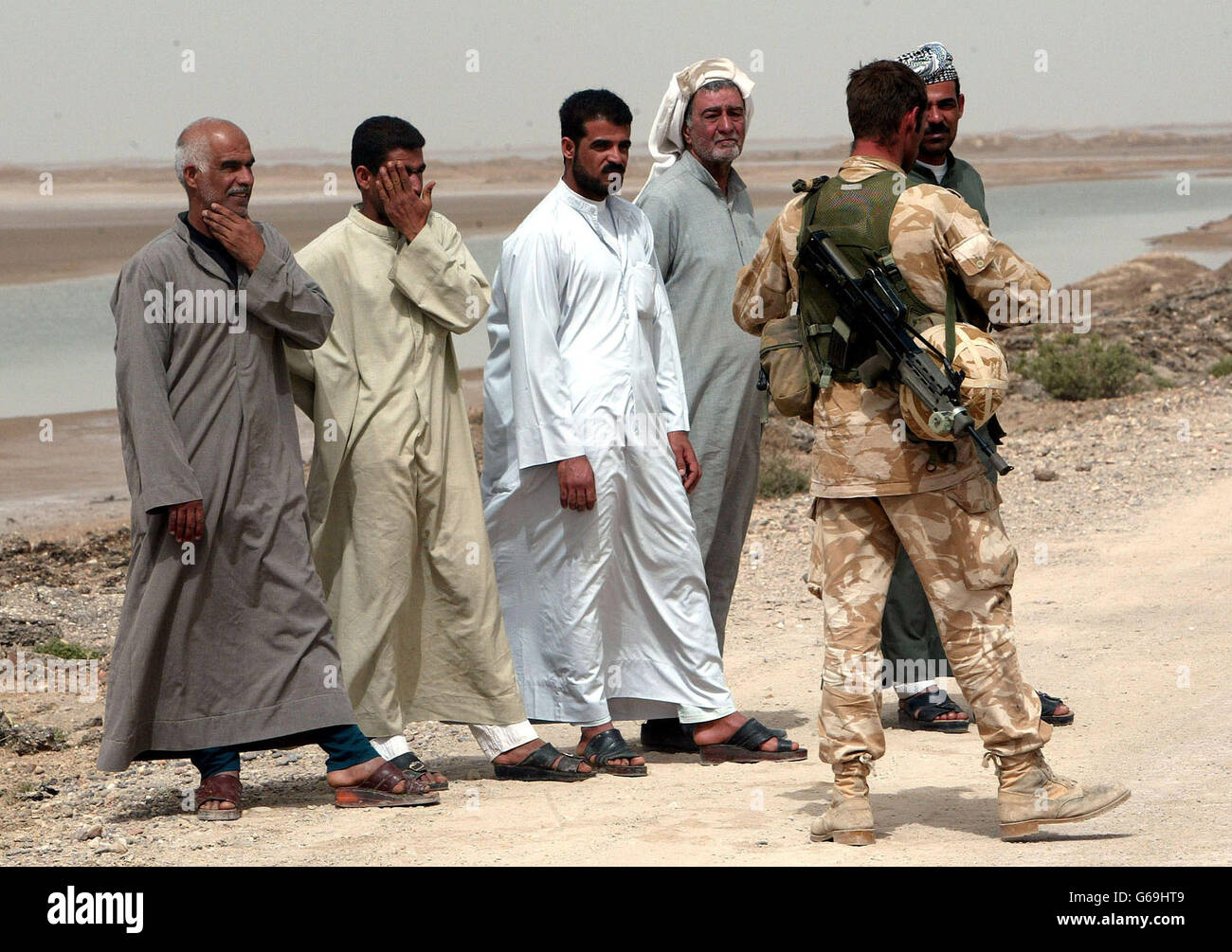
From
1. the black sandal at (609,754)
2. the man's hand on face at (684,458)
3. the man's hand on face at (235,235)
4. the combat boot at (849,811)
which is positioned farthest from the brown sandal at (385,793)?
the man's hand on face at (235,235)

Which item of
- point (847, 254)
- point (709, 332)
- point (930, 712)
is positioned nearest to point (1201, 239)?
point (930, 712)

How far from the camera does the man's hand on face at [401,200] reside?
4945mm

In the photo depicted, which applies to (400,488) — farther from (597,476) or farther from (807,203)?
(807,203)

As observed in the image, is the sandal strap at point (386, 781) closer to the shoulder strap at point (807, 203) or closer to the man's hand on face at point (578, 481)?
the man's hand on face at point (578, 481)

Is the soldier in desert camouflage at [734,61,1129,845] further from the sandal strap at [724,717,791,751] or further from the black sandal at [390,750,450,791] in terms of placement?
the black sandal at [390,750,450,791]

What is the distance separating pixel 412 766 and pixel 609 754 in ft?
1.99

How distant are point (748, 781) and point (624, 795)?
40cm

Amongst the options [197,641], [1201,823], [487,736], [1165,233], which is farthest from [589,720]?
[1165,233]

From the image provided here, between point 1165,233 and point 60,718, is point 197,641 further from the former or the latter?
point 1165,233

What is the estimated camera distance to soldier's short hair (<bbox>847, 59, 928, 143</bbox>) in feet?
13.9

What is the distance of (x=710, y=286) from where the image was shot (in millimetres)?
5547

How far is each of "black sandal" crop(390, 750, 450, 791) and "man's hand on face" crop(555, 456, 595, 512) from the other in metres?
0.89

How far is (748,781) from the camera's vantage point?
504 centimetres

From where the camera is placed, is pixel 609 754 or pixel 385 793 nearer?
pixel 385 793
